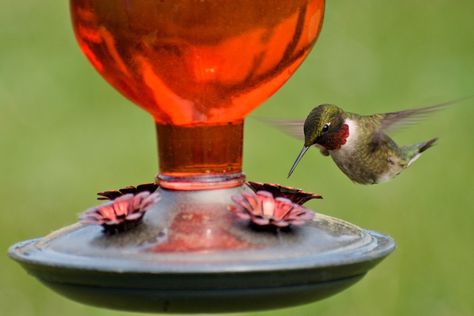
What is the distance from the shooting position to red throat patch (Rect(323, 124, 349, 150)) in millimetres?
A: 4590

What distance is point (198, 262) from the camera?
2.89 metres

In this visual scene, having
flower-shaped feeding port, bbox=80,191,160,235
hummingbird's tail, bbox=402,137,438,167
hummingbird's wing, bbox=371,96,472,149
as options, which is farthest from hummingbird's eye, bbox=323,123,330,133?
flower-shaped feeding port, bbox=80,191,160,235

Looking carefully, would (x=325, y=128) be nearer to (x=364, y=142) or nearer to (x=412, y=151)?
(x=364, y=142)

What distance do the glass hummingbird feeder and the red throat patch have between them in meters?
1.14

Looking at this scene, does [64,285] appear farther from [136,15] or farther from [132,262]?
[136,15]

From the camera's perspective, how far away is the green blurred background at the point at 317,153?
718 centimetres

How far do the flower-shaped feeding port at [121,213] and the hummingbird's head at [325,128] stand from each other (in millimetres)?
1106

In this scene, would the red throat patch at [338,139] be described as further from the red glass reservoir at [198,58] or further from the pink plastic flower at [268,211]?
the pink plastic flower at [268,211]

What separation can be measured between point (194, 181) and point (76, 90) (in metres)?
5.85

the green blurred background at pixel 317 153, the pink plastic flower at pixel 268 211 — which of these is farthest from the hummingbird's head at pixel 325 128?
the green blurred background at pixel 317 153

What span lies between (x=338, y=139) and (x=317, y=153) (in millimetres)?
3499

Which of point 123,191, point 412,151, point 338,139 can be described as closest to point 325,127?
point 338,139

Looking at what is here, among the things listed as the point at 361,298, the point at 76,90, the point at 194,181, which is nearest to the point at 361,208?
the point at 361,298

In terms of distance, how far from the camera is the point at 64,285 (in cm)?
303
